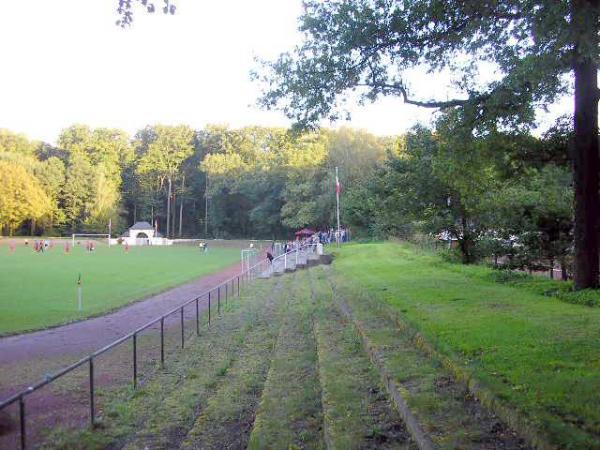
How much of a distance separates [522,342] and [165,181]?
102 metres

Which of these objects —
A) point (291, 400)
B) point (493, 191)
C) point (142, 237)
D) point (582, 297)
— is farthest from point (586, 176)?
point (142, 237)

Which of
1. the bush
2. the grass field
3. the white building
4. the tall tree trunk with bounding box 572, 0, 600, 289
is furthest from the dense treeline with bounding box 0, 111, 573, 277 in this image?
the white building

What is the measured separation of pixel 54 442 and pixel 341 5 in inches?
383

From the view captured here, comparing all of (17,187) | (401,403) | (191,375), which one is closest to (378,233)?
(191,375)

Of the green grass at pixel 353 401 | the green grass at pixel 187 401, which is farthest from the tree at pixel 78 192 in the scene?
the green grass at pixel 353 401

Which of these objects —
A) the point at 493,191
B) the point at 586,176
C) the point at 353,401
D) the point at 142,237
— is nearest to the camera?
the point at 353,401

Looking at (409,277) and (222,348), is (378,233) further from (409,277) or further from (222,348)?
(222,348)

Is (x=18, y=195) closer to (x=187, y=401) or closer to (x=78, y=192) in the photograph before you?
(x=78, y=192)

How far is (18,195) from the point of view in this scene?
88.7 metres

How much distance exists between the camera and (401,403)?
19.2 ft

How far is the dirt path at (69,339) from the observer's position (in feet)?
37.5

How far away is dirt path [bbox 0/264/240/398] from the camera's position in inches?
450

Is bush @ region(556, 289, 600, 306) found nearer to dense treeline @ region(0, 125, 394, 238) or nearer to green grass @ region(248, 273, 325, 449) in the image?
green grass @ region(248, 273, 325, 449)

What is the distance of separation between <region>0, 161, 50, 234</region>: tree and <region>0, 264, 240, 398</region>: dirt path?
77540 mm
